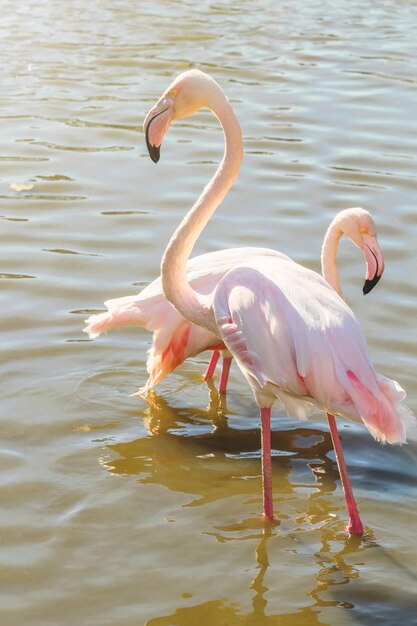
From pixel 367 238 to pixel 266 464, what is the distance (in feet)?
3.91

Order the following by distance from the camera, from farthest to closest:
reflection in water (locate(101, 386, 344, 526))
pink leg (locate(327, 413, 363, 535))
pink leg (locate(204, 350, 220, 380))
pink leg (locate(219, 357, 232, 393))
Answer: pink leg (locate(204, 350, 220, 380)), pink leg (locate(219, 357, 232, 393)), reflection in water (locate(101, 386, 344, 526)), pink leg (locate(327, 413, 363, 535))

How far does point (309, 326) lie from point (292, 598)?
3.29ft

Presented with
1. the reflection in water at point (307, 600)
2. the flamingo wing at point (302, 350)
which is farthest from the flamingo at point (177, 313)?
the reflection in water at point (307, 600)

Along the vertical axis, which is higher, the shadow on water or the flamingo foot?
the flamingo foot

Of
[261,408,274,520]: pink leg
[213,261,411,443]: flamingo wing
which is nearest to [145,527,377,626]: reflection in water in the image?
[261,408,274,520]: pink leg

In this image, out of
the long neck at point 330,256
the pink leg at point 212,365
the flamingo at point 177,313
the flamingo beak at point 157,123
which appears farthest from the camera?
the pink leg at point 212,365

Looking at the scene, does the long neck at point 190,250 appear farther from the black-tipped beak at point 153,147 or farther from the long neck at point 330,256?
the long neck at point 330,256

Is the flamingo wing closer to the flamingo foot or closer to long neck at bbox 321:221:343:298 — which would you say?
the flamingo foot

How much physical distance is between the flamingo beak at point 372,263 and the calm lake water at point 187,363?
0.79 meters

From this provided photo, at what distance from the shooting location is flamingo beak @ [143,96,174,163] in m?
4.50

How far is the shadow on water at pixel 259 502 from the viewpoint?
13.1 ft

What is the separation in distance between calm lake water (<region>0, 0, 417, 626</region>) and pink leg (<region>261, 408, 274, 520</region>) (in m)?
0.10

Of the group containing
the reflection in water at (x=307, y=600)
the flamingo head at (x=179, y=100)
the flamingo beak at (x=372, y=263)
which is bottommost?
the reflection in water at (x=307, y=600)

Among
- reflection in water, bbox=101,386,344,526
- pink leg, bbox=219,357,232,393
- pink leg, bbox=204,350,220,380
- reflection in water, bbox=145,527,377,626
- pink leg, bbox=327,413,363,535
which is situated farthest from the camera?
pink leg, bbox=204,350,220,380
